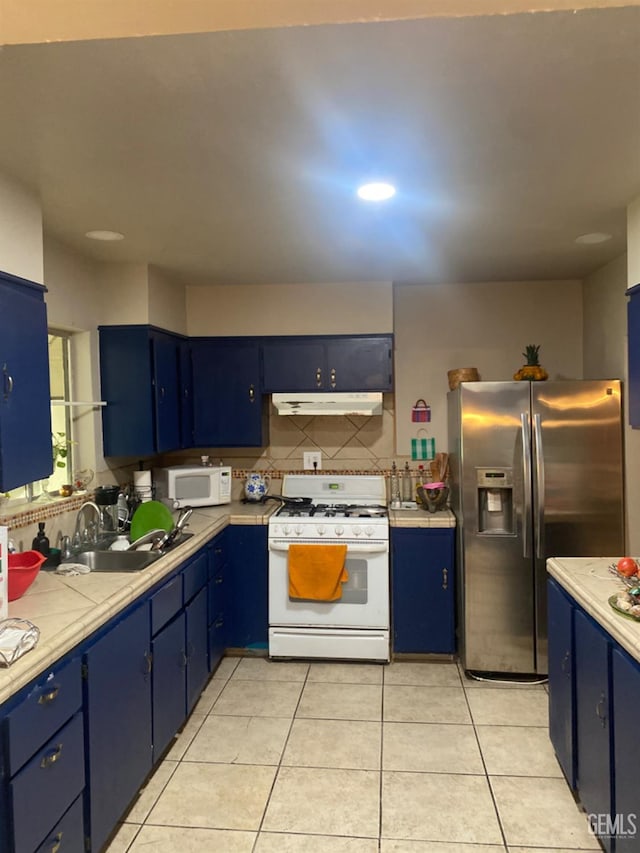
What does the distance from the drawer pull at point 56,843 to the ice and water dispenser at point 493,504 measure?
93.1 inches

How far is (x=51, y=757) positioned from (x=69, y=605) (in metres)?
0.47

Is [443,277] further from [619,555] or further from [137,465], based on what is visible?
[137,465]

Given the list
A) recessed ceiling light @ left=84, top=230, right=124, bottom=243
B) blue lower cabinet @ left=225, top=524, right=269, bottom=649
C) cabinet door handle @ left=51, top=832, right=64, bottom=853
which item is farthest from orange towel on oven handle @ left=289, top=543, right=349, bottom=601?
recessed ceiling light @ left=84, top=230, right=124, bottom=243

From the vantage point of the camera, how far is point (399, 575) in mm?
3371

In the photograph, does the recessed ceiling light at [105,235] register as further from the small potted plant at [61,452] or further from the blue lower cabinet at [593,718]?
the blue lower cabinet at [593,718]

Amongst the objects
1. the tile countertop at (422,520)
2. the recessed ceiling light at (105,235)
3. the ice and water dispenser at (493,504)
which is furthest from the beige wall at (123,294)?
the ice and water dispenser at (493,504)

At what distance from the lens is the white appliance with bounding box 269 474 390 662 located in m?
3.32

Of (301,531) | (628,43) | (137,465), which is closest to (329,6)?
(628,43)

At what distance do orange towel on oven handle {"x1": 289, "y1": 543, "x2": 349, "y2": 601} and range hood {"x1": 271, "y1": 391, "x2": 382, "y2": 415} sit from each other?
897 millimetres

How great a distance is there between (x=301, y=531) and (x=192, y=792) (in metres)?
1.45

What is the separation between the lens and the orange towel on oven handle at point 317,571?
3.27 metres

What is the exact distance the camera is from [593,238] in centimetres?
284

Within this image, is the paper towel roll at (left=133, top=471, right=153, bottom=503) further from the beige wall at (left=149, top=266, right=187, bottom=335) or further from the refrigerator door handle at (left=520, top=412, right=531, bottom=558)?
the refrigerator door handle at (left=520, top=412, right=531, bottom=558)

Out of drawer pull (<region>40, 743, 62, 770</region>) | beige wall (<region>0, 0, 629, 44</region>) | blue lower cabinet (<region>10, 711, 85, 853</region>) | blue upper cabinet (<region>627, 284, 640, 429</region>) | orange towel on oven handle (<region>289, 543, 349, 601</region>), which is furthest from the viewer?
orange towel on oven handle (<region>289, 543, 349, 601</region>)
